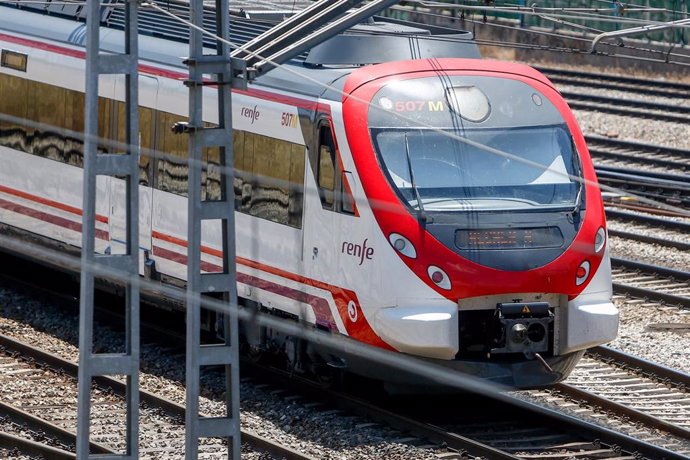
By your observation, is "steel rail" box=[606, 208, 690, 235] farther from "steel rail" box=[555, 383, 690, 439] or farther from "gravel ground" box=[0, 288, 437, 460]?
"gravel ground" box=[0, 288, 437, 460]

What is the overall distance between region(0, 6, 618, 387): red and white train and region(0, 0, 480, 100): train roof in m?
0.02

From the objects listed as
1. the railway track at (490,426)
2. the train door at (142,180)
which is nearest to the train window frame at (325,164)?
the railway track at (490,426)

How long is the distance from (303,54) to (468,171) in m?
2.07

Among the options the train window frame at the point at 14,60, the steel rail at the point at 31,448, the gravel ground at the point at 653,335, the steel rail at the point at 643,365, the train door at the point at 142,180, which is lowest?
the steel rail at the point at 31,448

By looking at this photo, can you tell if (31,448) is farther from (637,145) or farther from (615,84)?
(615,84)

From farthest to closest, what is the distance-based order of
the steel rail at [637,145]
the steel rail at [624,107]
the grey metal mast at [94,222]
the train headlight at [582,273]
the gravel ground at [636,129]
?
the steel rail at [624,107]
the gravel ground at [636,129]
the steel rail at [637,145]
the train headlight at [582,273]
the grey metal mast at [94,222]

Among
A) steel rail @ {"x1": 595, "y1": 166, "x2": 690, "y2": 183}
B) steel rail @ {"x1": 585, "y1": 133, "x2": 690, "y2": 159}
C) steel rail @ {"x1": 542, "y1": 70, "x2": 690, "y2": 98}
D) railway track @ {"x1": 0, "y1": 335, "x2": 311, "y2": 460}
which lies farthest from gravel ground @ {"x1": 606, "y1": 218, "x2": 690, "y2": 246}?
steel rail @ {"x1": 542, "y1": 70, "x2": 690, "y2": 98}

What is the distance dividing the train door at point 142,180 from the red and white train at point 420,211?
39.9 inches

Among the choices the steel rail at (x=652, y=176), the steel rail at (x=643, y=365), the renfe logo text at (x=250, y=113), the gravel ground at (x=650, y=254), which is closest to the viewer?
the renfe logo text at (x=250, y=113)

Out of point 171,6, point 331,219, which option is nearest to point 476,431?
point 331,219

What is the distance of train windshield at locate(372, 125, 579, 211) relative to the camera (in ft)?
36.3

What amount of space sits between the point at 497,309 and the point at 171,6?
7324 millimetres

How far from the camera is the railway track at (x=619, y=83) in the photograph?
29656 millimetres

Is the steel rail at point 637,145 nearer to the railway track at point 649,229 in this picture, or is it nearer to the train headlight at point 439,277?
the railway track at point 649,229
